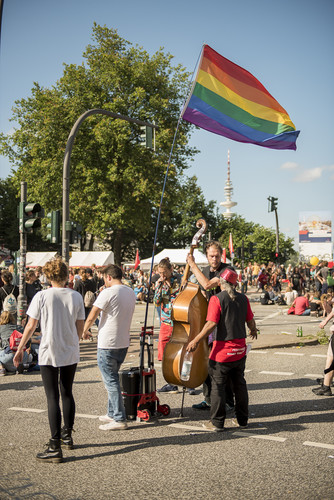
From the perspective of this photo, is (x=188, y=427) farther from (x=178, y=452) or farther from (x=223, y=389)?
(x=178, y=452)

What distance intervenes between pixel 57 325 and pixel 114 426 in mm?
1423

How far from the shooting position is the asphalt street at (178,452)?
13.2 feet

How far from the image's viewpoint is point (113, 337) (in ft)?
18.2

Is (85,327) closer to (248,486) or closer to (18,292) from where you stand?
(248,486)

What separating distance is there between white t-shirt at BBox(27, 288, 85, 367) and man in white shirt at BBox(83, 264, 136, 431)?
0.56m

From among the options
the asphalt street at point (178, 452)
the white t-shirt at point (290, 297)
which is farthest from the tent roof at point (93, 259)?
the asphalt street at point (178, 452)

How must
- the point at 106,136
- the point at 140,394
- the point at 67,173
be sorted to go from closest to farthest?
the point at 140,394, the point at 67,173, the point at 106,136

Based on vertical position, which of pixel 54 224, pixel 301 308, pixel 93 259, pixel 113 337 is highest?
pixel 54 224

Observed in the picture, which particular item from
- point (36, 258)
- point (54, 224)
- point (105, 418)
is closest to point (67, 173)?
point (54, 224)

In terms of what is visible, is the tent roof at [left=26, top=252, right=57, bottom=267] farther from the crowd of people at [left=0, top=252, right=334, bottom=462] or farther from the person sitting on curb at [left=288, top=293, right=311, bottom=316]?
the crowd of people at [left=0, top=252, right=334, bottom=462]

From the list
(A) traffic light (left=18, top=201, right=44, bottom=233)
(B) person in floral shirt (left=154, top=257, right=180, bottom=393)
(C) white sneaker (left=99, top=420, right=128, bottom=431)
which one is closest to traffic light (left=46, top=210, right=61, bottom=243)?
(A) traffic light (left=18, top=201, right=44, bottom=233)

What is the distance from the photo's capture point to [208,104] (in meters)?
7.57

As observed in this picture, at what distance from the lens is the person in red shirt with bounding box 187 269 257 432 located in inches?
217

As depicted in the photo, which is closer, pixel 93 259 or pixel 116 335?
pixel 116 335
